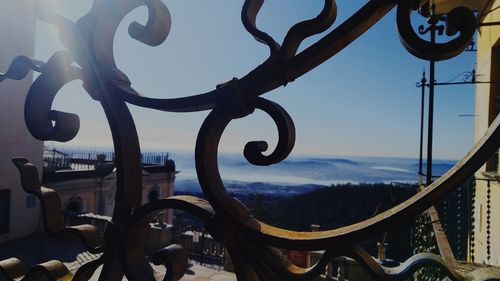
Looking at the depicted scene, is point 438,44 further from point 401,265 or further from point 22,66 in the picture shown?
point 22,66

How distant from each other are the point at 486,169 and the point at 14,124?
1262 cm

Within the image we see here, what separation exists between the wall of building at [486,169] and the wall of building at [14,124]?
38.5 feet

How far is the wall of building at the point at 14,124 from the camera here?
1022 centimetres

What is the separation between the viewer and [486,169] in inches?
225

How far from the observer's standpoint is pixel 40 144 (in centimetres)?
1204

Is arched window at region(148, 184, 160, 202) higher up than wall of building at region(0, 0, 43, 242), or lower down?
lower down

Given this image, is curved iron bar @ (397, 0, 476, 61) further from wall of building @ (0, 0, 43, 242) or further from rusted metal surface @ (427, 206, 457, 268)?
wall of building @ (0, 0, 43, 242)

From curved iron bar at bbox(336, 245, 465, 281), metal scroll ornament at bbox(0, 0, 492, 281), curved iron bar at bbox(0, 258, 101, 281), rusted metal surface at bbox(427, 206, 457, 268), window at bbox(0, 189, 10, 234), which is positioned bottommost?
window at bbox(0, 189, 10, 234)

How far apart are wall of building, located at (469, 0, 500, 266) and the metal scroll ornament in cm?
524

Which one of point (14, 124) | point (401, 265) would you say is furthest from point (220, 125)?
point (14, 124)

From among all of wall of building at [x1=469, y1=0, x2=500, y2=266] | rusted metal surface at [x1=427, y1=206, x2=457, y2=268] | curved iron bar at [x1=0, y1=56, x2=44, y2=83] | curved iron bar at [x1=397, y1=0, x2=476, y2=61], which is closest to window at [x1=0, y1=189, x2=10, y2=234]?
rusted metal surface at [x1=427, y1=206, x2=457, y2=268]

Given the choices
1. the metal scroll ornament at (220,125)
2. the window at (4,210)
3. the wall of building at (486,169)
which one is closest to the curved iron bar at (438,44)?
the metal scroll ornament at (220,125)

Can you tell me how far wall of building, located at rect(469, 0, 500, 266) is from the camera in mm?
5207

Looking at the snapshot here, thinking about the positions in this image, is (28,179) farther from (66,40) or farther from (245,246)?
(245,246)
